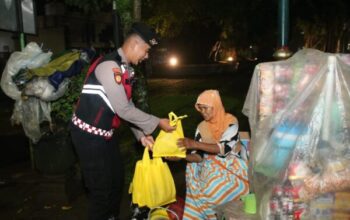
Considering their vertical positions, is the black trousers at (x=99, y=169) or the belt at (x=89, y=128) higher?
the belt at (x=89, y=128)

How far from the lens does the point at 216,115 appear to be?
375 cm

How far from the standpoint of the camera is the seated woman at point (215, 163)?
12.0 ft

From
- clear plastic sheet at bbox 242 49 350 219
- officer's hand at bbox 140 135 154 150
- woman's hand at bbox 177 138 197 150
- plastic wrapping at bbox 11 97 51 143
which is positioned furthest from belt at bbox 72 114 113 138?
plastic wrapping at bbox 11 97 51 143

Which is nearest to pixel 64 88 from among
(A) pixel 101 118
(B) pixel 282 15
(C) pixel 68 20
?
(A) pixel 101 118

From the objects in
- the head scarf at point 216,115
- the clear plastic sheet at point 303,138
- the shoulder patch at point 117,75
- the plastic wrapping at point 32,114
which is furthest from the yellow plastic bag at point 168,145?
the plastic wrapping at point 32,114

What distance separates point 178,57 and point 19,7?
24.8 m

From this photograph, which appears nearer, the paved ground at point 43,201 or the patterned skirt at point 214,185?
the patterned skirt at point 214,185

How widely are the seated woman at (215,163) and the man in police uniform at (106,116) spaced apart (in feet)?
1.63

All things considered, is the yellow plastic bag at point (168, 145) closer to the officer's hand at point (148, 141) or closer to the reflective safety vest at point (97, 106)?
the officer's hand at point (148, 141)

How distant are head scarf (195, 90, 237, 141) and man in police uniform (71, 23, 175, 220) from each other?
1.61 ft

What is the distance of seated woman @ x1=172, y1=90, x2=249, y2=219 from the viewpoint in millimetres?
3646

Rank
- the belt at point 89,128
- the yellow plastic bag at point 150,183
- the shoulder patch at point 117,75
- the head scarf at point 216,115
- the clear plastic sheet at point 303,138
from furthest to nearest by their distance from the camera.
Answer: the head scarf at point 216,115
the yellow plastic bag at point 150,183
the belt at point 89,128
the shoulder patch at point 117,75
the clear plastic sheet at point 303,138

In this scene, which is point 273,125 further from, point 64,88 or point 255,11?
point 255,11

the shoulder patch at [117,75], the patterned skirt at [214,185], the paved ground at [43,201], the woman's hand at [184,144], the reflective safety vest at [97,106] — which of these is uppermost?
the shoulder patch at [117,75]
